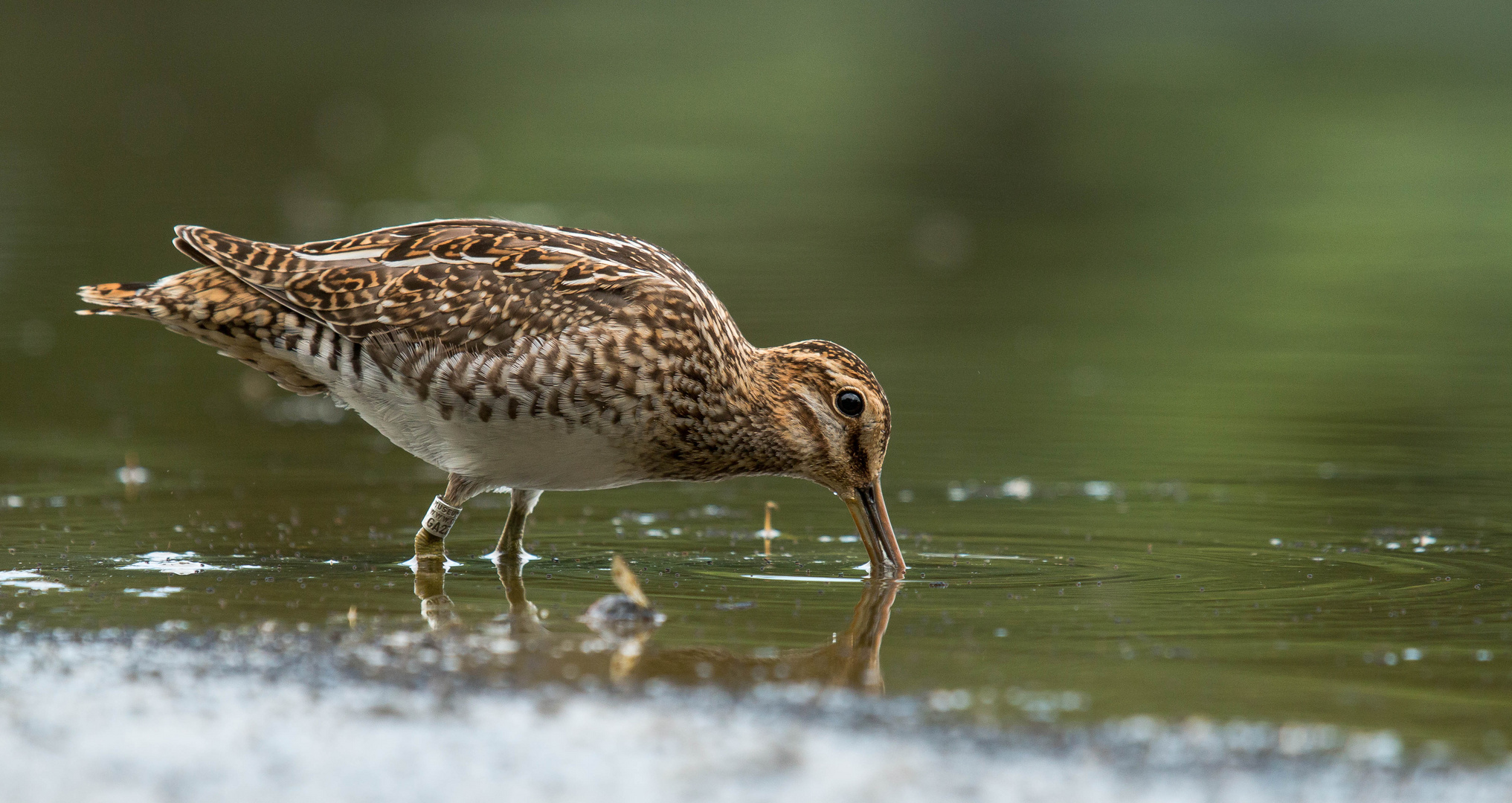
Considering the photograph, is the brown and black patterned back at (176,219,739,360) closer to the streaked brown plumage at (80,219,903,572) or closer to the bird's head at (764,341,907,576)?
the streaked brown plumage at (80,219,903,572)

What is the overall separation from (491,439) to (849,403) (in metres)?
1.47

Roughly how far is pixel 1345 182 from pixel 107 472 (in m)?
19.4

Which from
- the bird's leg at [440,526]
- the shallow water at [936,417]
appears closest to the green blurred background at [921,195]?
the shallow water at [936,417]

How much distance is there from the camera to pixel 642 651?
6.17m

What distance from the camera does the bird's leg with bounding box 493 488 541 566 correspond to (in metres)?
7.96

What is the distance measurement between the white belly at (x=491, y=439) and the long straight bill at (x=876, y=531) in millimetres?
890

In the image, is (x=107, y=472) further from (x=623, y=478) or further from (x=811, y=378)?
(x=811, y=378)

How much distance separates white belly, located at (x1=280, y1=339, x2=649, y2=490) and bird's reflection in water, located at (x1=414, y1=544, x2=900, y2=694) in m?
0.66

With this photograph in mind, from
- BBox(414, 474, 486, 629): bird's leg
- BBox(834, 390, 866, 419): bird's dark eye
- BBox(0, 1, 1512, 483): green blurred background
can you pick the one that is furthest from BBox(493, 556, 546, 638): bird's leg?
BBox(0, 1, 1512, 483): green blurred background

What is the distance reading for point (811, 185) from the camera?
25.0 m

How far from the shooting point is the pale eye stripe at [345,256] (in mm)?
7895

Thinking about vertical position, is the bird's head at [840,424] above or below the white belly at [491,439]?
above

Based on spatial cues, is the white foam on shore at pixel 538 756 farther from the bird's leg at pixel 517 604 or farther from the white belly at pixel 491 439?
the white belly at pixel 491 439

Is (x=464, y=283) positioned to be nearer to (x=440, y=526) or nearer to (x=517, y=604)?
(x=440, y=526)
